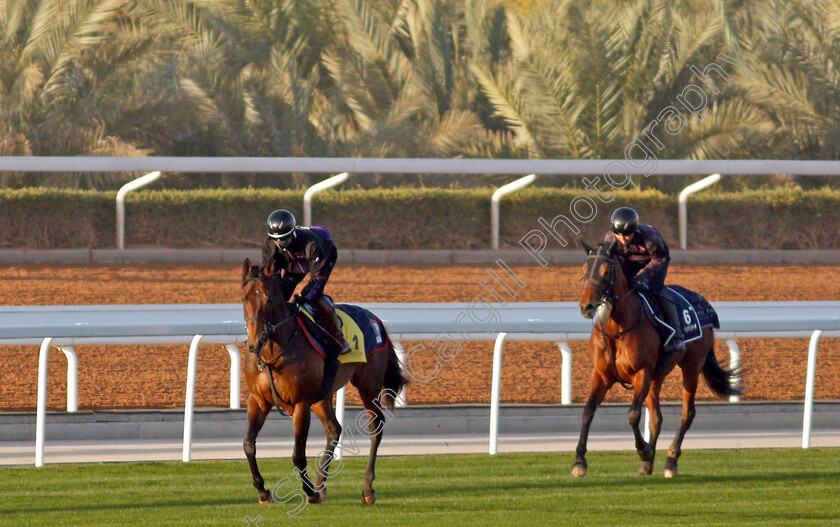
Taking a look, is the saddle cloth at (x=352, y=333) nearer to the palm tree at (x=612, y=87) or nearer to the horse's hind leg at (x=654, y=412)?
the horse's hind leg at (x=654, y=412)

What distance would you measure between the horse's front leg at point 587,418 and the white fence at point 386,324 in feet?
2.09

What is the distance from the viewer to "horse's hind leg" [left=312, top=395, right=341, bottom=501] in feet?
18.4

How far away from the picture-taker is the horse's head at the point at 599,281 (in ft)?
19.8

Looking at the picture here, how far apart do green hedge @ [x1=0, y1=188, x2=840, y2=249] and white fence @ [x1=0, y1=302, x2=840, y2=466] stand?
326 centimetres

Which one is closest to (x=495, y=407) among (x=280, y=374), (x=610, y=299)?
(x=610, y=299)

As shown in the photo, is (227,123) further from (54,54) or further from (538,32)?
(538,32)

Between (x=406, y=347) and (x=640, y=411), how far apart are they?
3.59 metres

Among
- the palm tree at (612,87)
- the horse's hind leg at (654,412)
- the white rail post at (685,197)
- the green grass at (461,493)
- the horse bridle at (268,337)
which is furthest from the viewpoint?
the palm tree at (612,87)

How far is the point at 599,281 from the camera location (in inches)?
242

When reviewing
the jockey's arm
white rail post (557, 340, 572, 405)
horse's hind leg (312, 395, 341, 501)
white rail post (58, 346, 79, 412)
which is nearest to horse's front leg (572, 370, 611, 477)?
the jockey's arm

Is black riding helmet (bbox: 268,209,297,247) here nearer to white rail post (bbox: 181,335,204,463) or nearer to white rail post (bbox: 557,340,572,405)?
white rail post (bbox: 181,335,204,463)

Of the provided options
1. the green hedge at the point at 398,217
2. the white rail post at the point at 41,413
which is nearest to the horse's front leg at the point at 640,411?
the white rail post at the point at 41,413

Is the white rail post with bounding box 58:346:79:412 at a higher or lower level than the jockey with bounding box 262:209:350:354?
lower

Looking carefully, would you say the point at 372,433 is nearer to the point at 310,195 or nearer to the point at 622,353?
the point at 622,353
